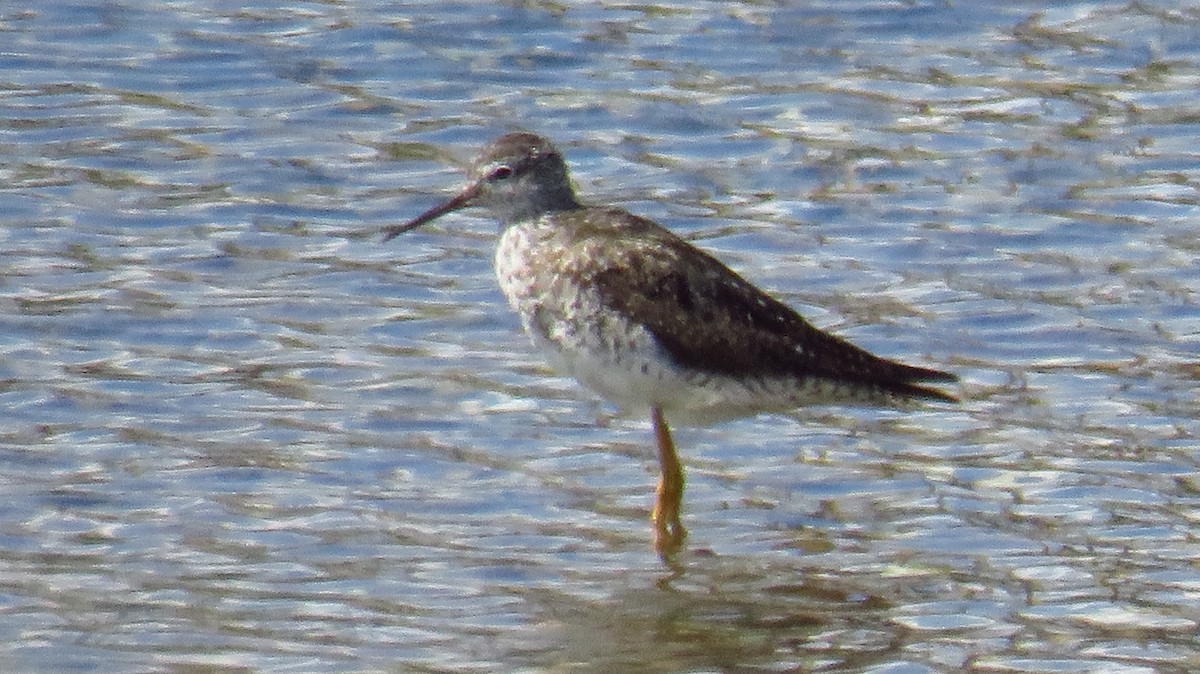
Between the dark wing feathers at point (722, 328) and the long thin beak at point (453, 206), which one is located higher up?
the long thin beak at point (453, 206)

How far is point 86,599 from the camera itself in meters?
8.37

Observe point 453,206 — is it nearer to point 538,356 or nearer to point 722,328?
point 538,356

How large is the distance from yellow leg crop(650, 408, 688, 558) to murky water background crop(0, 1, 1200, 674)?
0.29 feet

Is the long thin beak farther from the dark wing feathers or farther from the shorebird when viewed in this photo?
the dark wing feathers

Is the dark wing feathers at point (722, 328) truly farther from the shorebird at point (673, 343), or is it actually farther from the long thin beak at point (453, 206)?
the long thin beak at point (453, 206)

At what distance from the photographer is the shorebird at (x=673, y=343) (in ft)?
30.8

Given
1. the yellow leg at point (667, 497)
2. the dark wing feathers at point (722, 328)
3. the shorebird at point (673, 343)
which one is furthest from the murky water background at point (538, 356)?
the dark wing feathers at point (722, 328)

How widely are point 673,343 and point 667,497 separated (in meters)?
0.60

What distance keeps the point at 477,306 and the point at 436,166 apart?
7.10 feet

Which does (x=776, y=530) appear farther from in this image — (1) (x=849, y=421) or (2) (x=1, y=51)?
(2) (x=1, y=51)

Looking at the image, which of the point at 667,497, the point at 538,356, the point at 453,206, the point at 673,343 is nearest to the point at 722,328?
the point at 673,343

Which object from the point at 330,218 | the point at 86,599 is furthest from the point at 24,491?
the point at 330,218

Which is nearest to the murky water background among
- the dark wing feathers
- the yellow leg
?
the yellow leg

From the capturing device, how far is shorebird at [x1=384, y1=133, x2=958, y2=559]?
30.8ft
